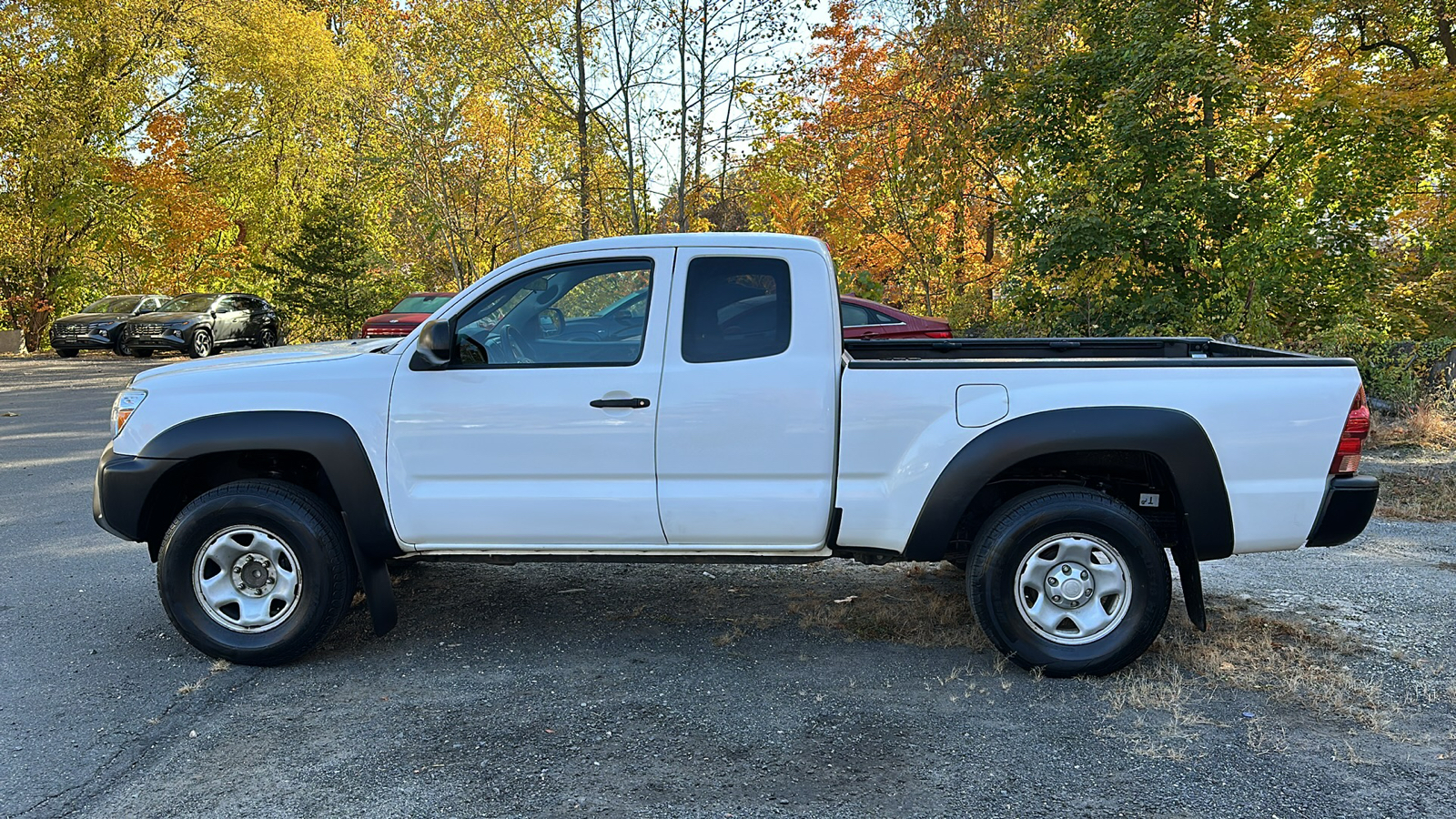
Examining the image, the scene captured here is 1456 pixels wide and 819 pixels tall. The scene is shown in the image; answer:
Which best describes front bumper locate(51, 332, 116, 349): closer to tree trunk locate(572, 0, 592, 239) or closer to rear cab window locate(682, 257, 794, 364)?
tree trunk locate(572, 0, 592, 239)

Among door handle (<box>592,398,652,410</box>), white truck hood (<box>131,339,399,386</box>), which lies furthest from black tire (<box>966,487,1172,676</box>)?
white truck hood (<box>131,339,399,386</box>)

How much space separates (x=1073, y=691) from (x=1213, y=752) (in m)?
0.66

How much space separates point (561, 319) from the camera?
15.1 ft

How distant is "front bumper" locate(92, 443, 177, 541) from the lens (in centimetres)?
457

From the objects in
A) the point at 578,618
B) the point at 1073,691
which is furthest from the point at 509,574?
the point at 1073,691

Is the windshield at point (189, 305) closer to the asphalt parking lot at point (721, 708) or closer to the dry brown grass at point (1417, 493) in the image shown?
the asphalt parking lot at point (721, 708)

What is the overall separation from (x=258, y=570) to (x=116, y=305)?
994 inches

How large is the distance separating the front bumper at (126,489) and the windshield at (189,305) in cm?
2218

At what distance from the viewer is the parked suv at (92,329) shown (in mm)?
24719

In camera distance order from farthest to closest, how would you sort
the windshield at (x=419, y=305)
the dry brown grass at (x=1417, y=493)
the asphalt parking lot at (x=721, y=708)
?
the windshield at (x=419, y=305)
the dry brown grass at (x=1417, y=493)
the asphalt parking lot at (x=721, y=708)

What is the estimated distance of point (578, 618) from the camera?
5.26 metres

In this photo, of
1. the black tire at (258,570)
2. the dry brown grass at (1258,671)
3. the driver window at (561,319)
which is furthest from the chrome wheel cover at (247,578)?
the dry brown grass at (1258,671)

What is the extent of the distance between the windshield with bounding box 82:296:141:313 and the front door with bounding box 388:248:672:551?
985 inches

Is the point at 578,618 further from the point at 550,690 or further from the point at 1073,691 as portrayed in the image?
the point at 1073,691
